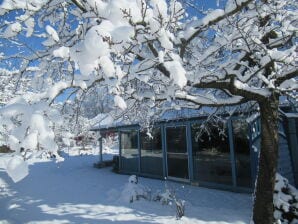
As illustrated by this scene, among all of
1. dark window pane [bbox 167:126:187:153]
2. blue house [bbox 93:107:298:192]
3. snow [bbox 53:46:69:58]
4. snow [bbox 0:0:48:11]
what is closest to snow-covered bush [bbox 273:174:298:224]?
blue house [bbox 93:107:298:192]

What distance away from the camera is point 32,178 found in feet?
48.1

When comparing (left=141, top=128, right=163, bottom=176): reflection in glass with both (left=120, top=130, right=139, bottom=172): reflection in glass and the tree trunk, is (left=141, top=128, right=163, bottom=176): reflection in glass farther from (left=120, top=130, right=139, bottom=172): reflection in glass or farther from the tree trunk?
the tree trunk

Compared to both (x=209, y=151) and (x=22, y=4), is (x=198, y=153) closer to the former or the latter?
(x=209, y=151)

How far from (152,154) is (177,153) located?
1.83 metres

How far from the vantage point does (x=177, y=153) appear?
12477mm

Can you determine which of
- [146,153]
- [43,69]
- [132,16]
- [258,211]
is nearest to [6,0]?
[43,69]

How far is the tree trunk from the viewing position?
204 inches

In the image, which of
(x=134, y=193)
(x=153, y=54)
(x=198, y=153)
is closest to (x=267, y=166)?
(x=153, y=54)

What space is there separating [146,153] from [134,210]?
6.55m

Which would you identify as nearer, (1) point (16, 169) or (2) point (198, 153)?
(1) point (16, 169)

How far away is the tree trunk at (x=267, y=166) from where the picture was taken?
5191 mm

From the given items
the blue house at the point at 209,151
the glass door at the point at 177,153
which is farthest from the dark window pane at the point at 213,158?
the glass door at the point at 177,153

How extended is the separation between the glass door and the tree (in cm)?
540

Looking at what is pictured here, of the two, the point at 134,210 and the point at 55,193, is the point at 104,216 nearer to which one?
the point at 134,210
